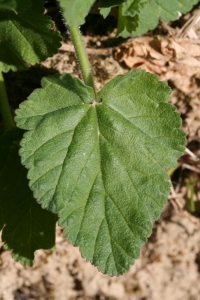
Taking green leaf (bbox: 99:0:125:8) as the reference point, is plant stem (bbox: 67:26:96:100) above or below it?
below

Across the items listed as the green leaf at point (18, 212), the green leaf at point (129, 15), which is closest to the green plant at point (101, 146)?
the green leaf at point (129, 15)

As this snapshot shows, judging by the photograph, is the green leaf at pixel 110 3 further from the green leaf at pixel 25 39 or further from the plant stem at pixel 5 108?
the plant stem at pixel 5 108

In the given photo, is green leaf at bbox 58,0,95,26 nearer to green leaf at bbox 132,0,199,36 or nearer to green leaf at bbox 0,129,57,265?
green leaf at bbox 132,0,199,36

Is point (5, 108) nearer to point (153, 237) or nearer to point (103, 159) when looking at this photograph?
point (103, 159)

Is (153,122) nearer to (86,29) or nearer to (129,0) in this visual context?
(129,0)

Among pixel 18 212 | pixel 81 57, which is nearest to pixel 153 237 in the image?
pixel 18 212

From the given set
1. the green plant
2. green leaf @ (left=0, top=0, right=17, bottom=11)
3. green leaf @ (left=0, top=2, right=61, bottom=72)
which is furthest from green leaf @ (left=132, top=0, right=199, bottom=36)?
green leaf @ (left=0, top=0, right=17, bottom=11)

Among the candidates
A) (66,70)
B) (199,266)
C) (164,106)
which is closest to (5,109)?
(66,70)
